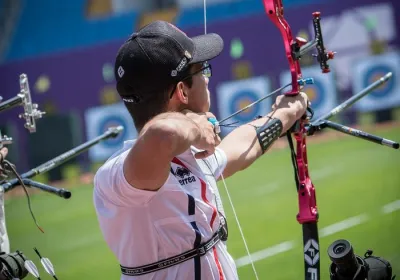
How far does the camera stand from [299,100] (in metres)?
3.49

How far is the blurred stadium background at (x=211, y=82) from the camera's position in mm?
9953

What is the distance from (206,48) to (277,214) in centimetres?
576

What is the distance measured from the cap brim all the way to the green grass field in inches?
140

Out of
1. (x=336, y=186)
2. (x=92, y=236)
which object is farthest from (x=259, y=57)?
(x=92, y=236)

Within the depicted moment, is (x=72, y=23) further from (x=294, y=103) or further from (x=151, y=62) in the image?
(x=151, y=62)

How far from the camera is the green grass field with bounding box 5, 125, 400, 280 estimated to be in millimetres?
7188

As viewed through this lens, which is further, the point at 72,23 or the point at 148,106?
the point at 72,23

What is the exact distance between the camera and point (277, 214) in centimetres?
861

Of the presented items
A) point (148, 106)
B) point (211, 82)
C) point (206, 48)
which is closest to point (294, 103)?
point (206, 48)

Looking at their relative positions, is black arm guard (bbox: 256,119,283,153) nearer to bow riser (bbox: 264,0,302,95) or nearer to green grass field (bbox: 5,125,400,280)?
bow riser (bbox: 264,0,302,95)

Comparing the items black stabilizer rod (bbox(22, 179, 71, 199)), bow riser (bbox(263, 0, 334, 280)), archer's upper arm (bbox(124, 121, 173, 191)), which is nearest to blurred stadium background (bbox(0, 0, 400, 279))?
black stabilizer rod (bbox(22, 179, 71, 199))

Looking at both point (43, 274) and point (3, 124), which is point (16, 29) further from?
point (43, 274)

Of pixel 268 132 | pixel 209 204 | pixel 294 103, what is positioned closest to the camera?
pixel 209 204

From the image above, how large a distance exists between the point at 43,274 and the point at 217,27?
528 cm
